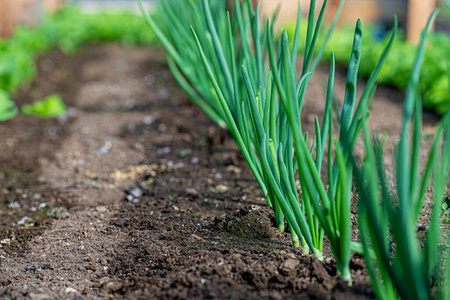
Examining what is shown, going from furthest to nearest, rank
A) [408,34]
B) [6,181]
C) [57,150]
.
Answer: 1. [408,34]
2. [57,150]
3. [6,181]

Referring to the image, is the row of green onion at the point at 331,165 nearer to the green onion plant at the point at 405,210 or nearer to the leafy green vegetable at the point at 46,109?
the green onion plant at the point at 405,210

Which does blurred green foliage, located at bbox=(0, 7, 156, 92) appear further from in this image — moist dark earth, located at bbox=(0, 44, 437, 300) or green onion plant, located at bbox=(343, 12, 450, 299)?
green onion plant, located at bbox=(343, 12, 450, 299)

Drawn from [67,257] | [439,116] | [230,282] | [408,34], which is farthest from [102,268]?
[408,34]

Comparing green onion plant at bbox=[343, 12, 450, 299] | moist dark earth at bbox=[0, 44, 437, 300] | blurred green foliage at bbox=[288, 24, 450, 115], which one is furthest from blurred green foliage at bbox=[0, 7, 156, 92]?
green onion plant at bbox=[343, 12, 450, 299]

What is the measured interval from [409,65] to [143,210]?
2.60m

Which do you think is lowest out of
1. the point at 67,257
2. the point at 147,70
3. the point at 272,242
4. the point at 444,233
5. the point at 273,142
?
the point at 147,70

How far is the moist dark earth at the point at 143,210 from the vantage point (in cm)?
144

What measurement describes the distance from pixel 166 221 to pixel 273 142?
63cm

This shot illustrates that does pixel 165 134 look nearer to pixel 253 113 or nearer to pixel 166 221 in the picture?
pixel 166 221

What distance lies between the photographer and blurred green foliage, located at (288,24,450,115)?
3.29 meters

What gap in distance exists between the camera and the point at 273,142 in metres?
1.54

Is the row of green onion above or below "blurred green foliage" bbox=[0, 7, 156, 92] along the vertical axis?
above

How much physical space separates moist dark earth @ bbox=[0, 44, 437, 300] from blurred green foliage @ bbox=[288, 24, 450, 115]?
0.13 metres

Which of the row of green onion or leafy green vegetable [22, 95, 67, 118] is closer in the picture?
the row of green onion
